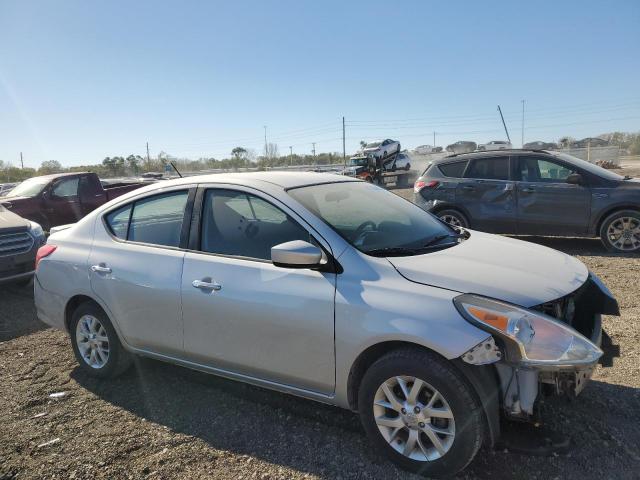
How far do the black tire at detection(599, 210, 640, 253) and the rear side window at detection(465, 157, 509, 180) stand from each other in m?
1.70

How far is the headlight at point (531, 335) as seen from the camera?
2402 mm

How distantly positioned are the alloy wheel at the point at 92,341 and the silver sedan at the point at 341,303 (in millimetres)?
14

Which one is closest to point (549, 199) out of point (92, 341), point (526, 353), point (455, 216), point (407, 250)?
point (455, 216)

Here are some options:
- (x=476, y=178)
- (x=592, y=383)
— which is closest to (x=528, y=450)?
(x=592, y=383)

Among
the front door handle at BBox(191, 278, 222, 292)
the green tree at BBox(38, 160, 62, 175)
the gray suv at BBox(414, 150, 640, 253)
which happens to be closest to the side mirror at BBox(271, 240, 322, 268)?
the front door handle at BBox(191, 278, 222, 292)

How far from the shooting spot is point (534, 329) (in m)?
2.45

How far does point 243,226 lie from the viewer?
11.2ft

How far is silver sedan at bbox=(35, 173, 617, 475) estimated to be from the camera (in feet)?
8.09

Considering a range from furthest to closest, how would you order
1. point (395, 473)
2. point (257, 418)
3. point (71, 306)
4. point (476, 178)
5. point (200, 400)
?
point (476, 178) < point (71, 306) < point (200, 400) < point (257, 418) < point (395, 473)

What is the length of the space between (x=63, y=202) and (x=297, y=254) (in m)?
10.7

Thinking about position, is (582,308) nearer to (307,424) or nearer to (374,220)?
(374,220)

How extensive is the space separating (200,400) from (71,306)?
146 cm

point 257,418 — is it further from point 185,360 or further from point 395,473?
point 395,473

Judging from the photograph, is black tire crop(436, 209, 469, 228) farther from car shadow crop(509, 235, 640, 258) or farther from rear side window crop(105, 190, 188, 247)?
rear side window crop(105, 190, 188, 247)
